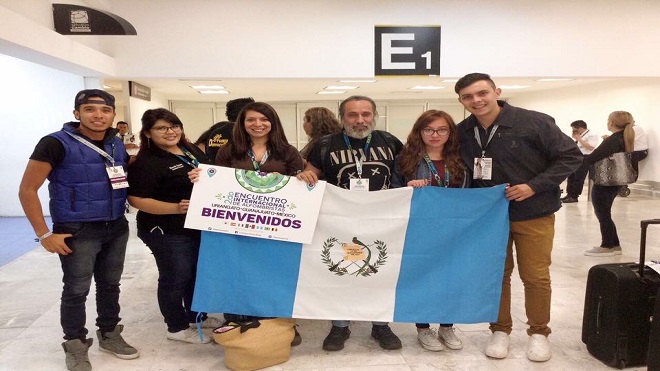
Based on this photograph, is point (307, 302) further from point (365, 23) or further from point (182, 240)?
point (365, 23)

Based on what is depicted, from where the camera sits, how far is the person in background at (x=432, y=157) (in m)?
2.48

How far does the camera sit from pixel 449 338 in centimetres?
268

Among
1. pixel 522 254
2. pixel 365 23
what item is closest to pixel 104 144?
pixel 522 254

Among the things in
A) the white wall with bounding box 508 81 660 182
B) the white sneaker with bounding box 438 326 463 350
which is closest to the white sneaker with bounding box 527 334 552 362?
the white sneaker with bounding box 438 326 463 350

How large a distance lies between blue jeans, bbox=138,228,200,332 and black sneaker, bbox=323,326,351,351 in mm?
822

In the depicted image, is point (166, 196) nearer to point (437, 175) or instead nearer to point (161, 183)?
point (161, 183)

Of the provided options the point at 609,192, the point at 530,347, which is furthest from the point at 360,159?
the point at 609,192

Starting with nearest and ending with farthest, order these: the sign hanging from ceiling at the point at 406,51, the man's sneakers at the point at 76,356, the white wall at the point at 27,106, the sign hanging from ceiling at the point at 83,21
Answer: the man's sneakers at the point at 76,356, the sign hanging from ceiling at the point at 83,21, the sign hanging from ceiling at the point at 406,51, the white wall at the point at 27,106

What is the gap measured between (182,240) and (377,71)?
13.9 ft

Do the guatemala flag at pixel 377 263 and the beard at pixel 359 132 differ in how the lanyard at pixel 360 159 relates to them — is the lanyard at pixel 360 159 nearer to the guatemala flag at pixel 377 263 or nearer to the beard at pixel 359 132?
the beard at pixel 359 132

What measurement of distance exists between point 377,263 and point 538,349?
3.33 ft

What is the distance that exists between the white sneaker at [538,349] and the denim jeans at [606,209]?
274 centimetres

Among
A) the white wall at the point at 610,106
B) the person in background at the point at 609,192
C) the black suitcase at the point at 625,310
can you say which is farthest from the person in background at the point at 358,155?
the white wall at the point at 610,106

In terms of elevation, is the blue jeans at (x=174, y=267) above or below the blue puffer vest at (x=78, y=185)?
below
